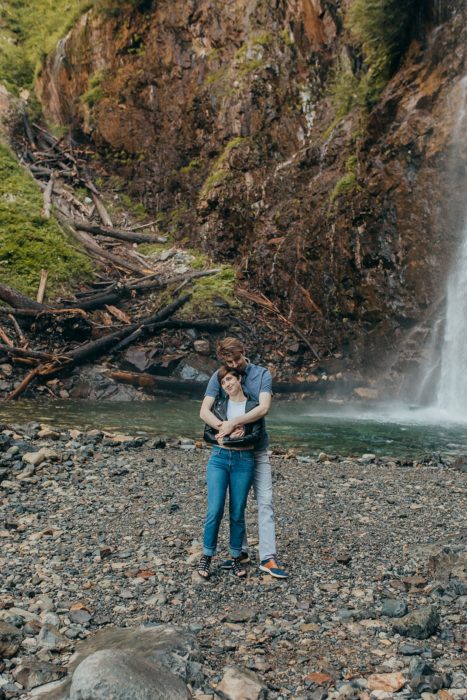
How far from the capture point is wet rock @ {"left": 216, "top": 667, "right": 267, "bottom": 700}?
10.6 ft

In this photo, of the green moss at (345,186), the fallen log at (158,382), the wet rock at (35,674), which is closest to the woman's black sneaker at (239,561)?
the wet rock at (35,674)

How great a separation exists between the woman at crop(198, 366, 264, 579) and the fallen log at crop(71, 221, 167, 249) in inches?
862

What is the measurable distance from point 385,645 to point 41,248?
19889 mm

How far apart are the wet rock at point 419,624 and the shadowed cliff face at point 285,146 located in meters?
14.8

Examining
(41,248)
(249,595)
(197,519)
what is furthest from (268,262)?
(249,595)

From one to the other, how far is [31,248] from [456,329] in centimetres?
1456

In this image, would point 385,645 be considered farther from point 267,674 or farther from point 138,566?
point 138,566

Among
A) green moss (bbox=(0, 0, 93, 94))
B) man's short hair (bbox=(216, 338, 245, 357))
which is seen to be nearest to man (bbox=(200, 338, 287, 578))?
man's short hair (bbox=(216, 338, 245, 357))

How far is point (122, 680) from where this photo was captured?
295 centimetres

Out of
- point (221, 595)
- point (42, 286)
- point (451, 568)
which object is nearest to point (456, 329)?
point (42, 286)

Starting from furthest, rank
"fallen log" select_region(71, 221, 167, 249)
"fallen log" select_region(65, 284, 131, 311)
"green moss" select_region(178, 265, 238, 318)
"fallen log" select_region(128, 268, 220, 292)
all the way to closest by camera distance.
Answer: "fallen log" select_region(71, 221, 167, 249) < "fallen log" select_region(128, 268, 220, 292) < "green moss" select_region(178, 265, 238, 318) < "fallen log" select_region(65, 284, 131, 311)

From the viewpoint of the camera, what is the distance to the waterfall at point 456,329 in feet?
56.0

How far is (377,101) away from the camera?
19.8 meters

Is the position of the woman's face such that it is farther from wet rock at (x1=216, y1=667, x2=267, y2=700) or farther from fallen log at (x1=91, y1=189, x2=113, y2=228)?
fallen log at (x1=91, y1=189, x2=113, y2=228)
